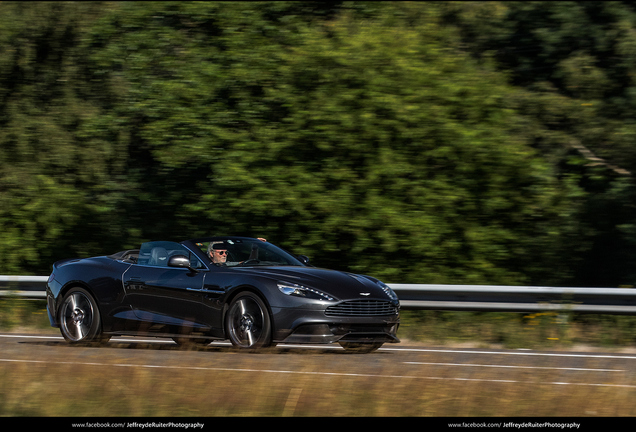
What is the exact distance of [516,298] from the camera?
40.3ft

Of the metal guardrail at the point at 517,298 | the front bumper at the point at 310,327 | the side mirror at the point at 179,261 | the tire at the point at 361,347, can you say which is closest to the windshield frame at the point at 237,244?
the side mirror at the point at 179,261

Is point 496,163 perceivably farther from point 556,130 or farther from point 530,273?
point 556,130

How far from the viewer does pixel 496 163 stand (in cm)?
1546

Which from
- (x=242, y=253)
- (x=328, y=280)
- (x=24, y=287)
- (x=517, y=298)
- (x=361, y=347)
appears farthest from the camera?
(x=24, y=287)

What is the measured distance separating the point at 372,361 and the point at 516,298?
360 cm

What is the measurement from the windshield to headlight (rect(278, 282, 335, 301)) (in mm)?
1089

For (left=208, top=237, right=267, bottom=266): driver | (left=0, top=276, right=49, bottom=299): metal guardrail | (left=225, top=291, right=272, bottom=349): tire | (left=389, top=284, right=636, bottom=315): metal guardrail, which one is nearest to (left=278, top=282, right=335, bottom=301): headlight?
(left=225, top=291, right=272, bottom=349): tire

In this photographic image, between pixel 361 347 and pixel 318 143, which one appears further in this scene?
pixel 318 143

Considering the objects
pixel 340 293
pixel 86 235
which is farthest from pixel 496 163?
pixel 86 235

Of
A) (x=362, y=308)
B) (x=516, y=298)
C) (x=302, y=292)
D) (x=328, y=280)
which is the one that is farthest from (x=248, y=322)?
(x=516, y=298)

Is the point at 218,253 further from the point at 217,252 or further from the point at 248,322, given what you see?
the point at 248,322

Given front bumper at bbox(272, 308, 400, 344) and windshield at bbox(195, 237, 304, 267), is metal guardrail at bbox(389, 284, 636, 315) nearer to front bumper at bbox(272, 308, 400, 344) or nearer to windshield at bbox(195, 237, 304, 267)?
windshield at bbox(195, 237, 304, 267)

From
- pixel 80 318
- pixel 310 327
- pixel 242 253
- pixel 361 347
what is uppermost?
pixel 242 253

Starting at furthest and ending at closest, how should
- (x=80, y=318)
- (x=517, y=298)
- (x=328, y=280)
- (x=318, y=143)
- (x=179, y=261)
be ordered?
(x=318, y=143), (x=517, y=298), (x=80, y=318), (x=179, y=261), (x=328, y=280)
